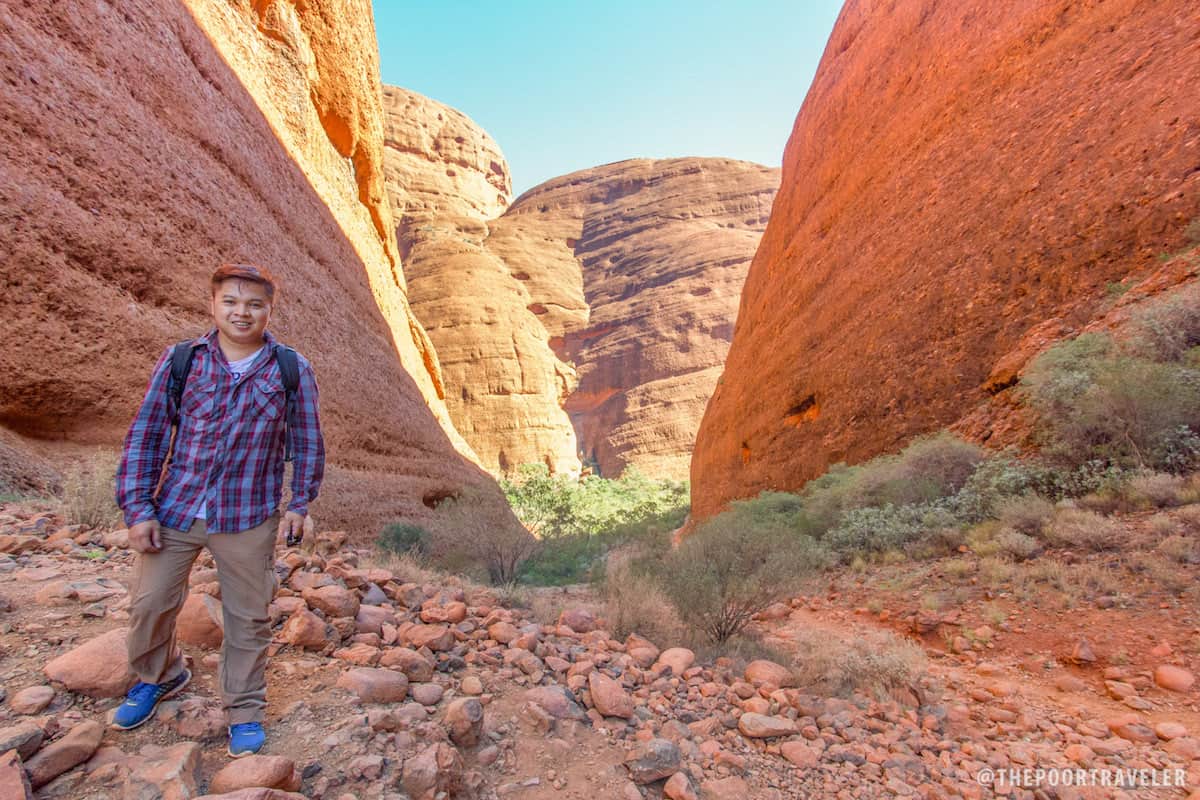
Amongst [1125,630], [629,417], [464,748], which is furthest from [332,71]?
[629,417]

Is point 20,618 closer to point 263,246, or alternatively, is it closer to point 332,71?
point 263,246

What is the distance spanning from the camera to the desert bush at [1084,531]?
415cm

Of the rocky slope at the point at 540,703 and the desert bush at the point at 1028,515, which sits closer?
the rocky slope at the point at 540,703

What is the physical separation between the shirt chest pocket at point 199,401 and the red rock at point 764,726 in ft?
8.28

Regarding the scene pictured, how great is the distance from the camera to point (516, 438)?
3112cm

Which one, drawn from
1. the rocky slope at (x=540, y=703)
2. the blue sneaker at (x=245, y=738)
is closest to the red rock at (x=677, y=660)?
the rocky slope at (x=540, y=703)

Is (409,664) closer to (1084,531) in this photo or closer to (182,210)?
(1084,531)

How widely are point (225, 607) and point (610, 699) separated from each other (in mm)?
1548

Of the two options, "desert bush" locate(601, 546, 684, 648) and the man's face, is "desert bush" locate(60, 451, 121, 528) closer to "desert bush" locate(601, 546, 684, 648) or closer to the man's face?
the man's face

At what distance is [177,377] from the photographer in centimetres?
186

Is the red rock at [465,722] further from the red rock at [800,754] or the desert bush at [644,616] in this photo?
the desert bush at [644,616]

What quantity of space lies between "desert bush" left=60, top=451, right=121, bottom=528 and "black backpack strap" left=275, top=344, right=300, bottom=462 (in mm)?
2818

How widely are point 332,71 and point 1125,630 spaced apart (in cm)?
1632

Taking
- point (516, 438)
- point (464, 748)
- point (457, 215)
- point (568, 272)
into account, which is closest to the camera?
point (464, 748)
